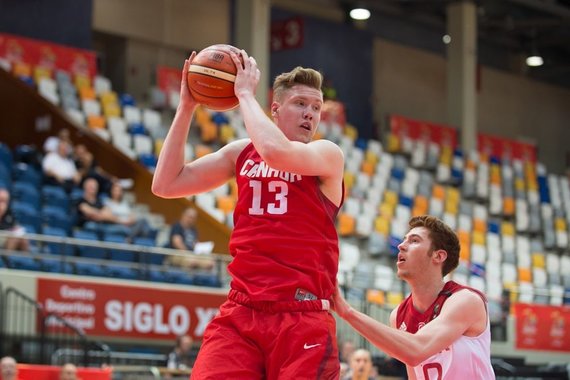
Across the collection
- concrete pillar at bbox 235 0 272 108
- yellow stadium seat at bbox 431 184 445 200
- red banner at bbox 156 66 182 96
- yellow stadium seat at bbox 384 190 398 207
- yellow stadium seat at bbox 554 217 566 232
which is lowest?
yellow stadium seat at bbox 554 217 566 232

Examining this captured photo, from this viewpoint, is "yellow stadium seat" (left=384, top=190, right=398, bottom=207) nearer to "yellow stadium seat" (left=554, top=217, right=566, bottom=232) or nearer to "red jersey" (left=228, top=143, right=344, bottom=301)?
"yellow stadium seat" (left=554, top=217, right=566, bottom=232)

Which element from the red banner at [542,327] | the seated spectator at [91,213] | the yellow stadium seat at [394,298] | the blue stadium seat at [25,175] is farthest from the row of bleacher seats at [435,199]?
the seated spectator at [91,213]

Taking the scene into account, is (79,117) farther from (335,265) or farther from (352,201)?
(335,265)

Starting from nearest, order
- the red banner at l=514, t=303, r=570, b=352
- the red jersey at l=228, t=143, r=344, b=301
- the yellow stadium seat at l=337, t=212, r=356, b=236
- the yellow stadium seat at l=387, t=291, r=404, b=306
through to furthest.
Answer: the red jersey at l=228, t=143, r=344, b=301
the yellow stadium seat at l=387, t=291, r=404, b=306
the red banner at l=514, t=303, r=570, b=352
the yellow stadium seat at l=337, t=212, r=356, b=236

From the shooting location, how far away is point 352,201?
2094 cm

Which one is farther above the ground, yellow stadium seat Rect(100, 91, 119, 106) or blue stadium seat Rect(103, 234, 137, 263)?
yellow stadium seat Rect(100, 91, 119, 106)

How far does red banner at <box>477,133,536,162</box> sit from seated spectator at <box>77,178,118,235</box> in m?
15.6

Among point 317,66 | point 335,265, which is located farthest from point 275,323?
point 317,66

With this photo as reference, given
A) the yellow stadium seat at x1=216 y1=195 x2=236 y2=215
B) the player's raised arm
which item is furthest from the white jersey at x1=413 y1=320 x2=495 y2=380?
the yellow stadium seat at x1=216 y1=195 x2=236 y2=215

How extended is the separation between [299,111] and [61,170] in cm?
1160

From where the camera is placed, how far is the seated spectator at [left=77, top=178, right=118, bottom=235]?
1510cm

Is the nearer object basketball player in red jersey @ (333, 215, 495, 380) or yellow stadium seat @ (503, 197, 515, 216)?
basketball player in red jersey @ (333, 215, 495, 380)

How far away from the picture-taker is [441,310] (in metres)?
5.07

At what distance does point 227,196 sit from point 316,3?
11.5 m
